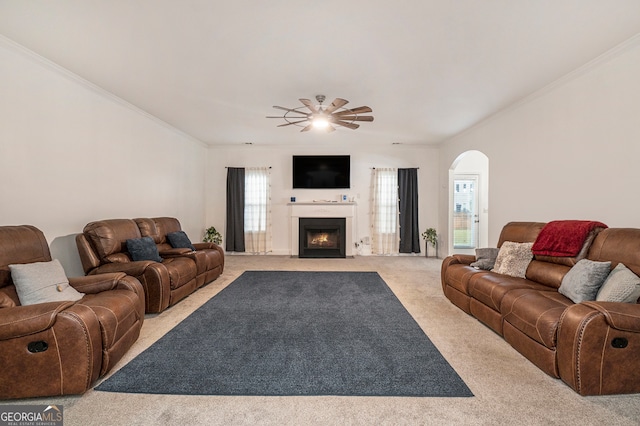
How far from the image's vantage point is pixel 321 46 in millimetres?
2822

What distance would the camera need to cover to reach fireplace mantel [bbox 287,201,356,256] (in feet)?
23.6

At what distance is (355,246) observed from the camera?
745 centimetres

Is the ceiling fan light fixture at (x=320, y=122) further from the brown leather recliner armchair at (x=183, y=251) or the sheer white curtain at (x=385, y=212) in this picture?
the sheer white curtain at (x=385, y=212)

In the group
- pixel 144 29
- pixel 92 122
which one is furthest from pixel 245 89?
pixel 92 122

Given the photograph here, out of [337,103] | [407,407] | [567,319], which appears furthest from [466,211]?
[407,407]

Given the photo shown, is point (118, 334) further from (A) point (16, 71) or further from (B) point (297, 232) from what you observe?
(B) point (297, 232)

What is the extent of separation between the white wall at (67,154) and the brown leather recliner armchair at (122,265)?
436mm

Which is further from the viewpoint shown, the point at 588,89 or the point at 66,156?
the point at 66,156

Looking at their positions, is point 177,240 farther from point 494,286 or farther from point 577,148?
point 577,148

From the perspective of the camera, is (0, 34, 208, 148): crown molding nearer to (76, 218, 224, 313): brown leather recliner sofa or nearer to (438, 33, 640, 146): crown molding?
(76, 218, 224, 313): brown leather recliner sofa

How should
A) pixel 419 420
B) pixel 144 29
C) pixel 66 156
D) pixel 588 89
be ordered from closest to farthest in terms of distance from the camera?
1. pixel 419 420
2. pixel 144 29
3. pixel 588 89
4. pixel 66 156

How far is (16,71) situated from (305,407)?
407cm

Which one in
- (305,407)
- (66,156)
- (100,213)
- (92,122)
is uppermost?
(92,122)

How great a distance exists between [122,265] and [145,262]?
0.22 metres
